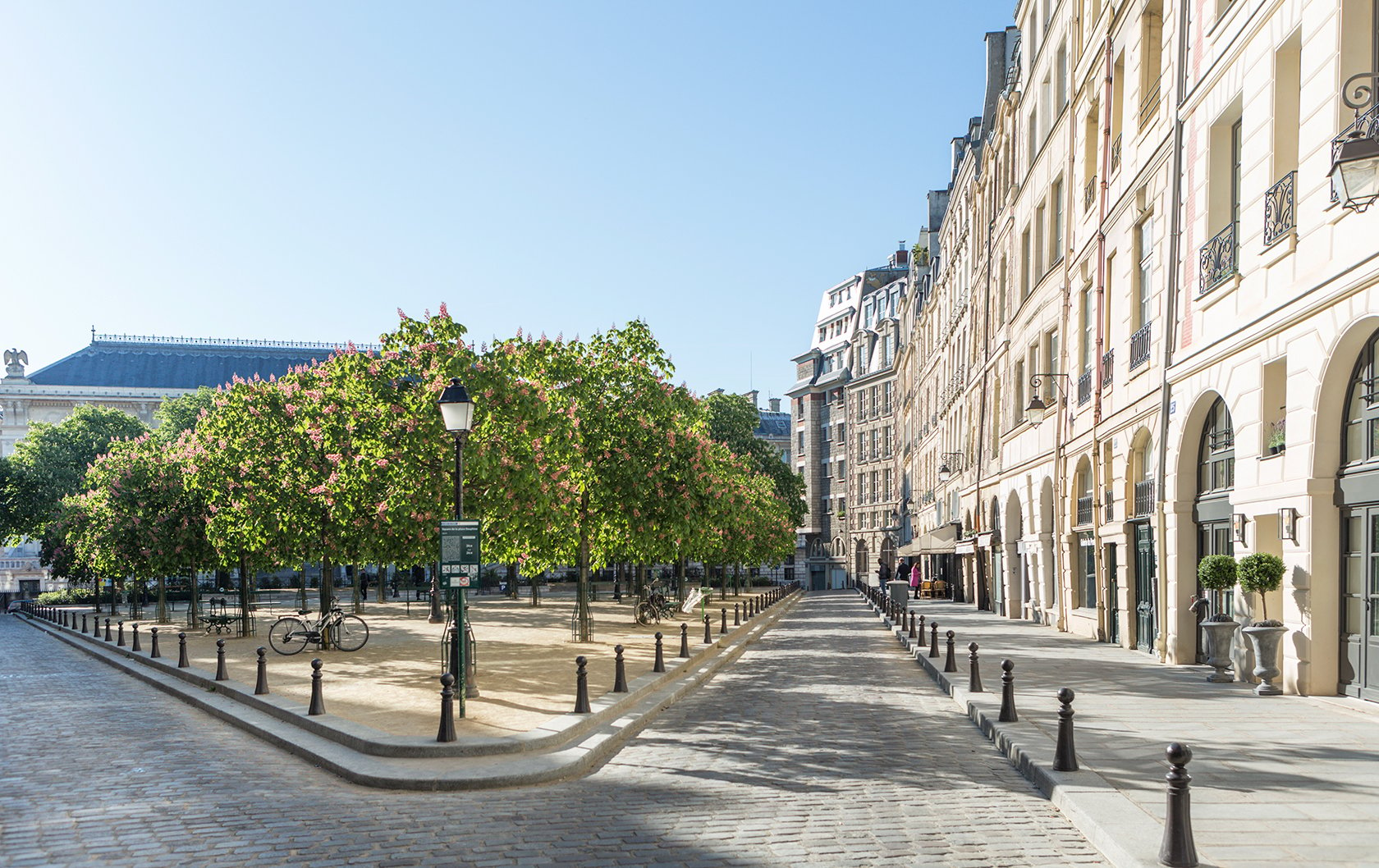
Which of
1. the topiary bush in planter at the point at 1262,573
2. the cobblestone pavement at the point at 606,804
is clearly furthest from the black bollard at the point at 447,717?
the topiary bush in planter at the point at 1262,573

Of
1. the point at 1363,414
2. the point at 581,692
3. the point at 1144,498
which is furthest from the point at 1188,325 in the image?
the point at 581,692

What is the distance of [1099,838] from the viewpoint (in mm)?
7152

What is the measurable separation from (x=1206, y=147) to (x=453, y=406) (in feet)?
37.6

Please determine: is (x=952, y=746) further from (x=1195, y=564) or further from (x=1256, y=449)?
(x=1195, y=564)

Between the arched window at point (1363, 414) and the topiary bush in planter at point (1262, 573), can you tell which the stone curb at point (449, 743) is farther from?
the arched window at point (1363, 414)

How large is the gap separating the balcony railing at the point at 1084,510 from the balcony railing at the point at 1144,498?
12.7ft

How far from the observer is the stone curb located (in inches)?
386

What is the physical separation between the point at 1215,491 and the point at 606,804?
39.1ft

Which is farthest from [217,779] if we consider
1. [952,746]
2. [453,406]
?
[952,746]

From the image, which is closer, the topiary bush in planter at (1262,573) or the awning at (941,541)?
the topiary bush in planter at (1262,573)

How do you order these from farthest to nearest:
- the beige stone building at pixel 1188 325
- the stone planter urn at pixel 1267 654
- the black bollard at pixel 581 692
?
the stone planter urn at pixel 1267 654 → the beige stone building at pixel 1188 325 → the black bollard at pixel 581 692

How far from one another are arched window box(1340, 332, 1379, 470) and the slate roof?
96464 mm

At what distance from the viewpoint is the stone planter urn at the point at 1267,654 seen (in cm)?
1388

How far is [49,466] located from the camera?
203ft
